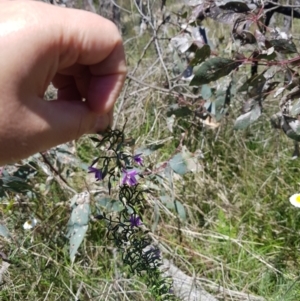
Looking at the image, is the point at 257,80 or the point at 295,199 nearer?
the point at 257,80

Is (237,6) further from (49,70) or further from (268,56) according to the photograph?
(49,70)

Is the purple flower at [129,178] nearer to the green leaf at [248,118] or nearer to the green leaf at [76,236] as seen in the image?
the green leaf at [76,236]

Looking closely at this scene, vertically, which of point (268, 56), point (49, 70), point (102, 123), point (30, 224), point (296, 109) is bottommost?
point (30, 224)

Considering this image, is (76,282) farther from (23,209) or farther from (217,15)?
(217,15)

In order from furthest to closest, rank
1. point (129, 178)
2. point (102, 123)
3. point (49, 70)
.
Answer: point (129, 178), point (102, 123), point (49, 70)

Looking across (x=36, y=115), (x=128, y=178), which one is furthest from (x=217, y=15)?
(x=36, y=115)

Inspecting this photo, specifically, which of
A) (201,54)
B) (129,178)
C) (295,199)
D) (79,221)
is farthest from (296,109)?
(79,221)

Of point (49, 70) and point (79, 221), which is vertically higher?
point (49, 70)
